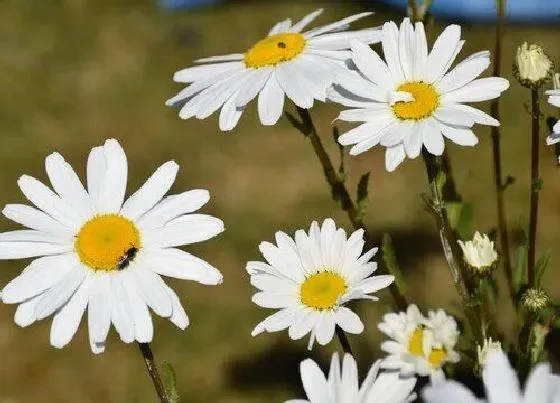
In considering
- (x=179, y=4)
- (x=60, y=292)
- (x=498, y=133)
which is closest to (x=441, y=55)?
(x=498, y=133)

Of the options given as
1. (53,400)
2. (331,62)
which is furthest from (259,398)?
(331,62)

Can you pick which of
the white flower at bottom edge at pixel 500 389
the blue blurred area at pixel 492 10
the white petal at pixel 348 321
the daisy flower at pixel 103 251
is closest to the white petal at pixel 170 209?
the daisy flower at pixel 103 251

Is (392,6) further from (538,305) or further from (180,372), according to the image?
(538,305)

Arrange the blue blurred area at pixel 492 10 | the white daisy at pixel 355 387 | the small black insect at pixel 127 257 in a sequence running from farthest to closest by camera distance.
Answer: the blue blurred area at pixel 492 10 → the small black insect at pixel 127 257 → the white daisy at pixel 355 387

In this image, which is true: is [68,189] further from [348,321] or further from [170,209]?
[348,321]

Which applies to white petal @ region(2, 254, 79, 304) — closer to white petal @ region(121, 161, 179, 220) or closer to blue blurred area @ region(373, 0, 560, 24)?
white petal @ region(121, 161, 179, 220)

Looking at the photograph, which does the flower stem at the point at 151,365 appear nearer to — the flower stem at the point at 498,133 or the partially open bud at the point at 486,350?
the partially open bud at the point at 486,350
